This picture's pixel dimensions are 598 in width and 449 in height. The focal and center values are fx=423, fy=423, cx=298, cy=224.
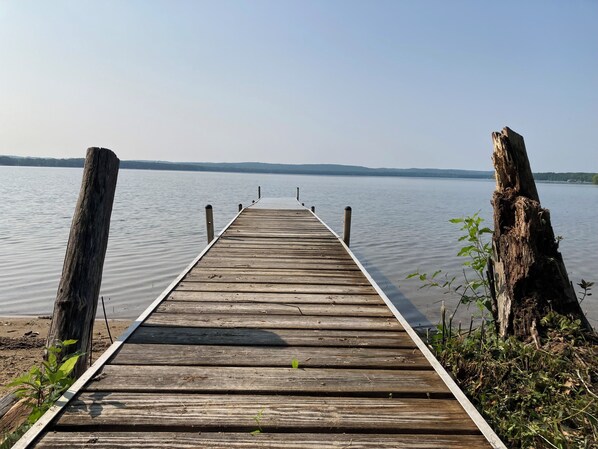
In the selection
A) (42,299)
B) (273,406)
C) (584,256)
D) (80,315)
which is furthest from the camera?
(584,256)

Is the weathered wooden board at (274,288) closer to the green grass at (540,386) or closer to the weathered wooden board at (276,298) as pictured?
the weathered wooden board at (276,298)

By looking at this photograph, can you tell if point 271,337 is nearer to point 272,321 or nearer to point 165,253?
point 272,321

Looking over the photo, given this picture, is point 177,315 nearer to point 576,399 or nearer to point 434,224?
point 576,399

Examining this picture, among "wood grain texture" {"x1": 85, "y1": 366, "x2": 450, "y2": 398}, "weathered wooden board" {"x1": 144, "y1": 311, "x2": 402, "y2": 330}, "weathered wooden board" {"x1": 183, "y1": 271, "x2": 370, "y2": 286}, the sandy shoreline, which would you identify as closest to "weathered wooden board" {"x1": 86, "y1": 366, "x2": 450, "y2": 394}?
"wood grain texture" {"x1": 85, "y1": 366, "x2": 450, "y2": 398}

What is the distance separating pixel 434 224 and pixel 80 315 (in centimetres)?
2282

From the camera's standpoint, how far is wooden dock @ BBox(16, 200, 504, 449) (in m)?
2.56

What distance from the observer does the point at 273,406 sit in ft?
9.45

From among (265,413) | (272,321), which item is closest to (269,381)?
(265,413)

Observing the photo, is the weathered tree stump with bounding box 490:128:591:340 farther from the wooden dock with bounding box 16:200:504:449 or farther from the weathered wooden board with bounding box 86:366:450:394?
the weathered wooden board with bounding box 86:366:450:394

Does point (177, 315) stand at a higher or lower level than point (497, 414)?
higher

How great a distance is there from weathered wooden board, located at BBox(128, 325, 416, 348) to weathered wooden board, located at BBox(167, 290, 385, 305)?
0.97 metres

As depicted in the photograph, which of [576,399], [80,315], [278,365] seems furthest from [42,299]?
[576,399]

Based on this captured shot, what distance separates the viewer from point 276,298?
5367mm

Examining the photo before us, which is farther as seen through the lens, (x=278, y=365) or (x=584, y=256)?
(x=584, y=256)
